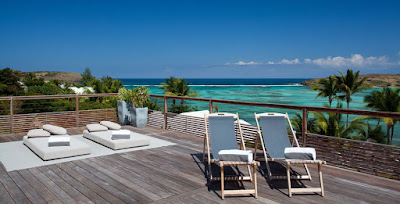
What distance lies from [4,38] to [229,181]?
255ft

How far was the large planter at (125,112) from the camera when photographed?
8.45 meters

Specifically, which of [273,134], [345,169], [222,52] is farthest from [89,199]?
[222,52]

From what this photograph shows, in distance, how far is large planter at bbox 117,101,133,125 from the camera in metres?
8.45

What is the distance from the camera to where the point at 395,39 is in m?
73.3

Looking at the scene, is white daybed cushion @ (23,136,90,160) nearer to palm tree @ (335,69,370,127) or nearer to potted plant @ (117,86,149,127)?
potted plant @ (117,86,149,127)

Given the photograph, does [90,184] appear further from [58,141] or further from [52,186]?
[58,141]

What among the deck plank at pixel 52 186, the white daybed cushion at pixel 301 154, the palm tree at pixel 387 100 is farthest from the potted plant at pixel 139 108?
the palm tree at pixel 387 100

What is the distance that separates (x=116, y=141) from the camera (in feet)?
18.7

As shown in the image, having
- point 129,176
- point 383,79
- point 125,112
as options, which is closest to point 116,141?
point 129,176

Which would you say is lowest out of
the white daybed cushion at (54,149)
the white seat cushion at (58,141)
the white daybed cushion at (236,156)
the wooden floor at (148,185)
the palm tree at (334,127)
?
the palm tree at (334,127)

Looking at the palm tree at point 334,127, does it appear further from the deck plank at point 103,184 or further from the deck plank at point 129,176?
the deck plank at point 103,184

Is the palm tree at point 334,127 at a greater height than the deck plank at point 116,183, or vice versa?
the deck plank at point 116,183

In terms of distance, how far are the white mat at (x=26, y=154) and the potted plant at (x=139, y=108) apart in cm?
181

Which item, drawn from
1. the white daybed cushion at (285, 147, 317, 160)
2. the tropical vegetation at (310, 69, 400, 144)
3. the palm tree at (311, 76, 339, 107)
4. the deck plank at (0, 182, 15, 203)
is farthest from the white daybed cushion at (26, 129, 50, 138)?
the palm tree at (311, 76, 339, 107)
